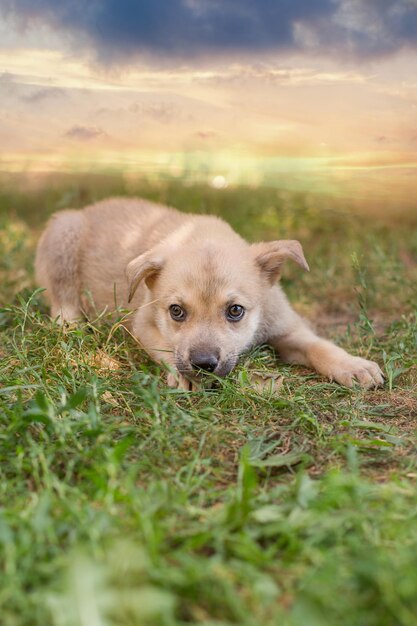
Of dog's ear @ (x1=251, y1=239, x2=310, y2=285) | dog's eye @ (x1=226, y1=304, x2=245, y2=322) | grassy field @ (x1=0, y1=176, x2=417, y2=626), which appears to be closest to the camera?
grassy field @ (x1=0, y1=176, x2=417, y2=626)

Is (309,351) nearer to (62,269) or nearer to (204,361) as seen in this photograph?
(204,361)

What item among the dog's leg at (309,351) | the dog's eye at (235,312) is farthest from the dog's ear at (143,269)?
the dog's leg at (309,351)

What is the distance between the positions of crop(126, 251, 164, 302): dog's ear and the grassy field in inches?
15.4

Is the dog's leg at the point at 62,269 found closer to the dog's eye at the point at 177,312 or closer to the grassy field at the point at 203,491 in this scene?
the grassy field at the point at 203,491

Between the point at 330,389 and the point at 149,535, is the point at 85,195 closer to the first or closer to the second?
the point at 330,389

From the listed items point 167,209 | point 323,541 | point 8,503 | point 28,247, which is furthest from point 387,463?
point 28,247

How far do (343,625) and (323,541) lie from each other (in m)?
0.43

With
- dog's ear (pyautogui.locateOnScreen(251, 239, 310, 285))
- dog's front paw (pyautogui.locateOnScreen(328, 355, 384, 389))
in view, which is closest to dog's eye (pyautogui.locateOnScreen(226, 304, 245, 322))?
dog's ear (pyautogui.locateOnScreen(251, 239, 310, 285))

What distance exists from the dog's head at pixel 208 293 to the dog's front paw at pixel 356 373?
59 centimetres

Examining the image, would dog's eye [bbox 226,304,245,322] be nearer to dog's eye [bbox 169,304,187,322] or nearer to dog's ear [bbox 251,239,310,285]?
dog's eye [bbox 169,304,187,322]

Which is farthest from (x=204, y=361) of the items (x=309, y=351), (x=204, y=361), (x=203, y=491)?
(x=203, y=491)

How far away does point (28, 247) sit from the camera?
8.06m

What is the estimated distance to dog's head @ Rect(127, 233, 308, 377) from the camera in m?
4.12

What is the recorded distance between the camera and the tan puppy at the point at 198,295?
13.9 ft
